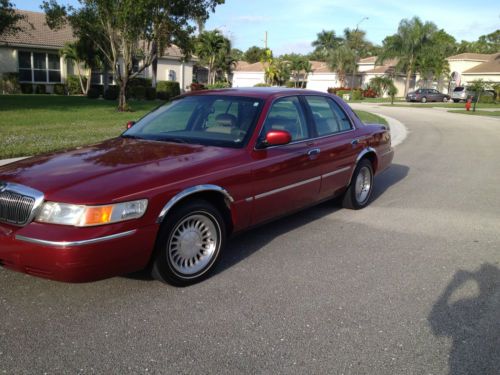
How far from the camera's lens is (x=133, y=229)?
3514 mm

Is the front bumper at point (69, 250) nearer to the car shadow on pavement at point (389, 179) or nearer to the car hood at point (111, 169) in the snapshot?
the car hood at point (111, 169)

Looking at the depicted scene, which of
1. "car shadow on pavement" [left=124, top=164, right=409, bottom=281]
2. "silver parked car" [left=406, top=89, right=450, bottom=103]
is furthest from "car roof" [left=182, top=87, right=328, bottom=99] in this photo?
"silver parked car" [left=406, top=89, right=450, bottom=103]

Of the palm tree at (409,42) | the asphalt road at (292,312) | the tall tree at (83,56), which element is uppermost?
the palm tree at (409,42)

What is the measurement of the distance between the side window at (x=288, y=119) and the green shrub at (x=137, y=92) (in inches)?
1086

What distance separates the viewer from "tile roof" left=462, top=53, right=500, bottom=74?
183 feet

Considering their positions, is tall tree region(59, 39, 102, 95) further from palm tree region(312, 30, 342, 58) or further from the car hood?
palm tree region(312, 30, 342, 58)

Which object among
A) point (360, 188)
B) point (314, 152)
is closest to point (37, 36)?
point (360, 188)

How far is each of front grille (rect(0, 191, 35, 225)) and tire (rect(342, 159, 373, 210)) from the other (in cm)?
408

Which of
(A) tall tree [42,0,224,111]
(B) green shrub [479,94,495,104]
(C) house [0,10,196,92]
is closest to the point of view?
(A) tall tree [42,0,224,111]

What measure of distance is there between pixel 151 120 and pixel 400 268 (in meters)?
3.07

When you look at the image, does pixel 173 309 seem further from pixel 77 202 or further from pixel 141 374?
pixel 77 202

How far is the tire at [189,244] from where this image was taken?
150 inches

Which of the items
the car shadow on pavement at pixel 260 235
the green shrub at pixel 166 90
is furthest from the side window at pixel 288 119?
the green shrub at pixel 166 90

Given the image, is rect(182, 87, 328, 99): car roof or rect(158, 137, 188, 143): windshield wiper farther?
rect(182, 87, 328, 99): car roof
